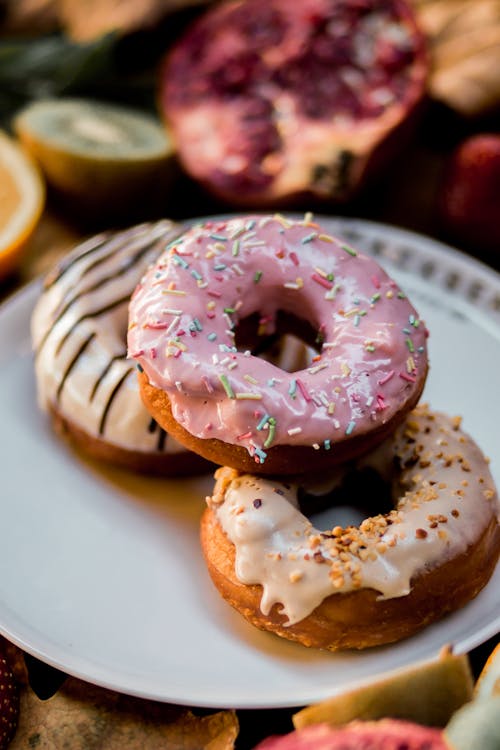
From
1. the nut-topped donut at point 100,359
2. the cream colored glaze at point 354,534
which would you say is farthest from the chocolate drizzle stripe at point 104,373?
the cream colored glaze at point 354,534

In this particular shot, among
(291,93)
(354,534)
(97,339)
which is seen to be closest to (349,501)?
(354,534)

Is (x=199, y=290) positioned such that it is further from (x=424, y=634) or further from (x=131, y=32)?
(x=131, y=32)

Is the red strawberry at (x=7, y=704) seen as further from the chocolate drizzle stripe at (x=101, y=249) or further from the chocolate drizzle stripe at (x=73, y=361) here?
the chocolate drizzle stripe at (x=101, y=249)

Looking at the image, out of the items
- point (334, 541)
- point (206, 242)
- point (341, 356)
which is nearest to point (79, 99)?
point (206, 242)

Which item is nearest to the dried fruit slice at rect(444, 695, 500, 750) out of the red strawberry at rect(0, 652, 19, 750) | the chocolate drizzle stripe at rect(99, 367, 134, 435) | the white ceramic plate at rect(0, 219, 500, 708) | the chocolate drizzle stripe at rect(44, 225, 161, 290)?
the white ceramic plate at rect(0, 219, 500, 708)

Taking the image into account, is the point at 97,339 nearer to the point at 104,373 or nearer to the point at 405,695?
the point at 104,373

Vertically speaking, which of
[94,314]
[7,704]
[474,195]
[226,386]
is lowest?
[7,704]
